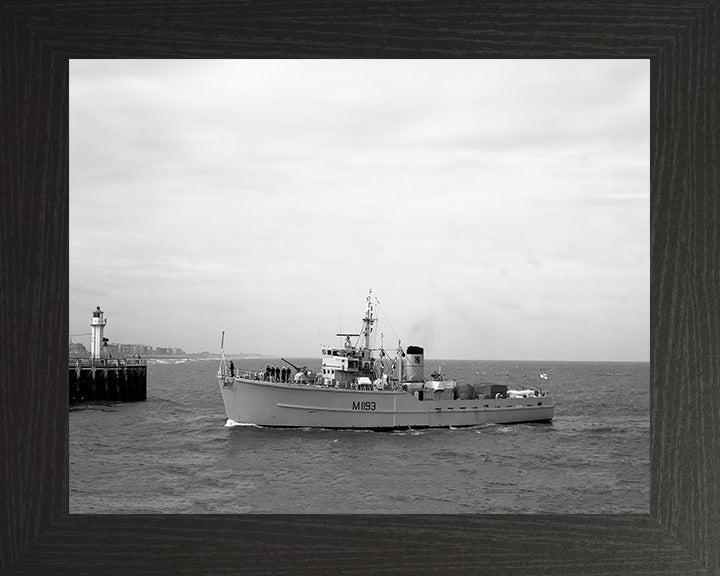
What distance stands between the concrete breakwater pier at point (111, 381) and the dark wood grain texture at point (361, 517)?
28.1 ft

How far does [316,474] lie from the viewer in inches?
474

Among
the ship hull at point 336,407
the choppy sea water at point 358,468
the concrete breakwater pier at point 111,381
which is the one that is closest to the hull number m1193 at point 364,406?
Result: the ship hull at point 336,407

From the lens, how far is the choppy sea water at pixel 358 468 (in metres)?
11.8

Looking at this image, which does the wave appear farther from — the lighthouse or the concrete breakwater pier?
the lighthouse

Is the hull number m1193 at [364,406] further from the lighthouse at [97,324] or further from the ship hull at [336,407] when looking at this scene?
the lighthouse at [97,324]

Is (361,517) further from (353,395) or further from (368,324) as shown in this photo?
(353,395)

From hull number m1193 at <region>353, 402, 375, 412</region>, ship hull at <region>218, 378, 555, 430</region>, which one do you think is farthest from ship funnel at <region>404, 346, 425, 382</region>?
hull number m1193 at <region>353, 402, 375, 412</region>

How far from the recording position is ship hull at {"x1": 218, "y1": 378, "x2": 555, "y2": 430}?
12.2 m

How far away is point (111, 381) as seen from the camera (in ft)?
39.9

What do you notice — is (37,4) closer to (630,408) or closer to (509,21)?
(509,21)

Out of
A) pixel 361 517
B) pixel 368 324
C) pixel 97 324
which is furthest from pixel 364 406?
pixel 361 517

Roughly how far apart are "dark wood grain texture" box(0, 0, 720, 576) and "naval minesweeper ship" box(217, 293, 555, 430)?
958 centimetres

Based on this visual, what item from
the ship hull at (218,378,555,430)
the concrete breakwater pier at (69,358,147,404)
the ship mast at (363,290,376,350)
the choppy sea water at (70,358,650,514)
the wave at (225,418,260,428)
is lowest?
the choppy sea water at (70,358,650,514)

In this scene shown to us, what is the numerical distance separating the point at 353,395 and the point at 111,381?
3.71 metres
